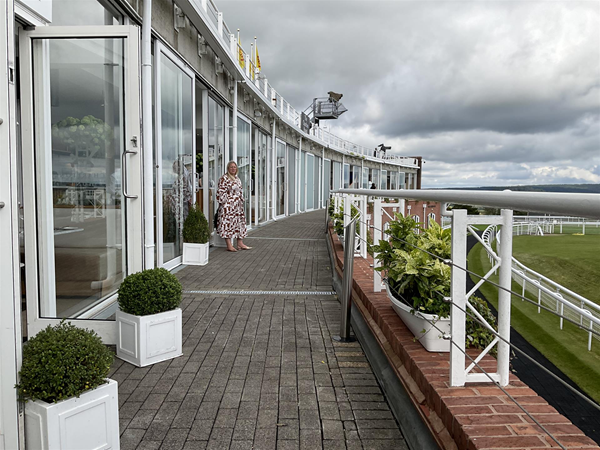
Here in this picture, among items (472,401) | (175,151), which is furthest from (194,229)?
(472,401)

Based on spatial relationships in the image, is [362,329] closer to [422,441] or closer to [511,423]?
[422,441]

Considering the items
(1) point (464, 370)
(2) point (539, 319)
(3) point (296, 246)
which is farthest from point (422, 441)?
(2) point (539, 319)

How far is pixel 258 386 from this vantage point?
3.05m

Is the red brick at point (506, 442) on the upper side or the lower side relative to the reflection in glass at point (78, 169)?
lower

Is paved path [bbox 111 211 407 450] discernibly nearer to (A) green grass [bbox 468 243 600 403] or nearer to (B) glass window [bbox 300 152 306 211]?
(A) green grass [bbox 468 243 600 403]

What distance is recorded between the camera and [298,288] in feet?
19.1

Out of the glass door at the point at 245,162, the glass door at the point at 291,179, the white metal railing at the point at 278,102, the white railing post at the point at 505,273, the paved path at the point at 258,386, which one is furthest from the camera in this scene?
the glass door at the point at 291,179

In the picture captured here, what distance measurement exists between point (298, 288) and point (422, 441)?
3.74 meters

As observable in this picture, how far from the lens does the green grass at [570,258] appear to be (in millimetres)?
2590


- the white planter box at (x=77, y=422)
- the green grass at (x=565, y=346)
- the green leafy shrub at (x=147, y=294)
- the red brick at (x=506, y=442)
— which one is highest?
the green leafy shrub at (x=147, y=294)

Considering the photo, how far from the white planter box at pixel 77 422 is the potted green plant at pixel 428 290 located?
1652mm

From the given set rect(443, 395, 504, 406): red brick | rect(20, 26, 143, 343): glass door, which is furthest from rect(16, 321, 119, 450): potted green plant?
rect(443, 395, 504, 406): red brick

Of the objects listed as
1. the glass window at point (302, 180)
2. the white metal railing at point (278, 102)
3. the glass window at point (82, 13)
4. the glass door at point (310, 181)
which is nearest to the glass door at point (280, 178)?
the white metal railing at point (278, 102)

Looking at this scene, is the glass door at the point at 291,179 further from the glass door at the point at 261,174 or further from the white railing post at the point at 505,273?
the white railing post at the point at 505,273
